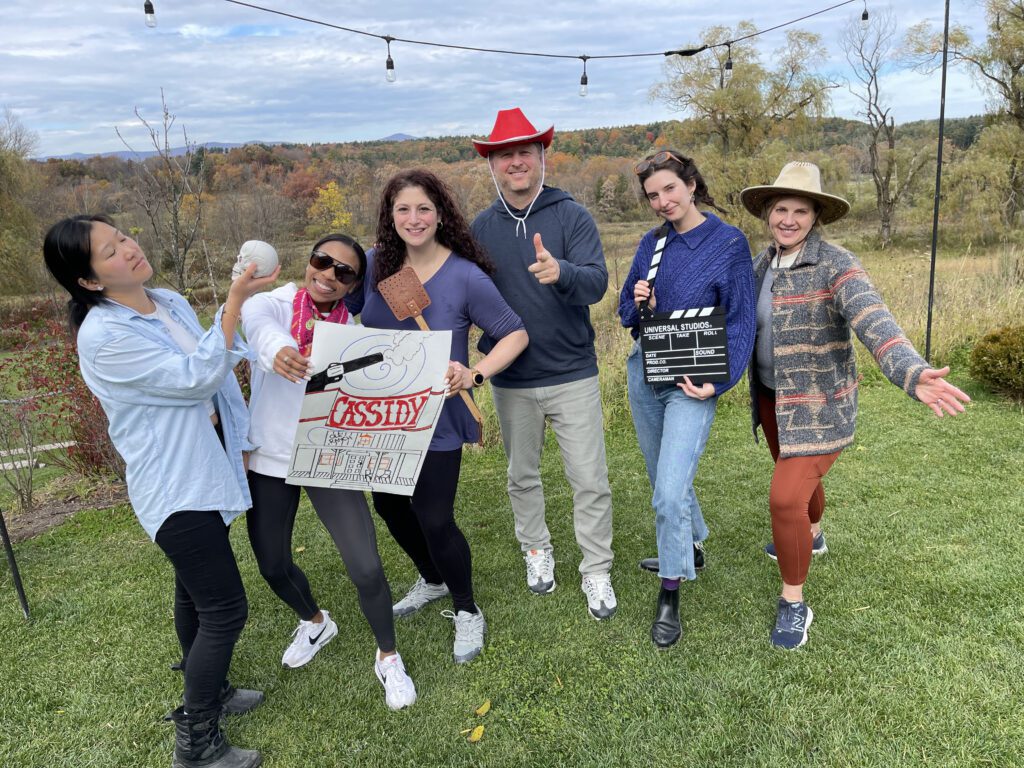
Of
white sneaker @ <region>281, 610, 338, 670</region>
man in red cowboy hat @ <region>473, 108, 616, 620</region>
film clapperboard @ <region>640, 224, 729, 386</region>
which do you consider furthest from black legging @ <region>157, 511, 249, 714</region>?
film clapperboard @ <region>640, 224, 729, 386</region>

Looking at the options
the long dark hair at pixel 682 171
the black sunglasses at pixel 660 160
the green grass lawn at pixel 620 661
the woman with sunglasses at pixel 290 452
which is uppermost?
the black sunglasses at pixel 660 160

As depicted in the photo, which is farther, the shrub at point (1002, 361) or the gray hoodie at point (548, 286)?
the shrub at point (1002, 361)

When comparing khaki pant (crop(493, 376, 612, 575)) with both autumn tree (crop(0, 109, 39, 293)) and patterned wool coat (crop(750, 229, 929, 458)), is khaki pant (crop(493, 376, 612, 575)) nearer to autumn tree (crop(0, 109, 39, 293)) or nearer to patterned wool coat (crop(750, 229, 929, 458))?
patterned wool coat (crop(750, 229, 929, 458))

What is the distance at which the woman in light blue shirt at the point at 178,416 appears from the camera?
2100 mm

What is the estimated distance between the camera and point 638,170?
2.92m

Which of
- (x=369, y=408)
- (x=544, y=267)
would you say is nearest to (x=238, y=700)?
(x=369, y=408)

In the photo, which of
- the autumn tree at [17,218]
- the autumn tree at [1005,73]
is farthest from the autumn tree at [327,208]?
the autumn tree at [1005,73]

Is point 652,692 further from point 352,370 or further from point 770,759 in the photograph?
point 352,370

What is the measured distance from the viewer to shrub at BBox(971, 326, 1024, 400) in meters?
6.25

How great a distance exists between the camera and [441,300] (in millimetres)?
2709

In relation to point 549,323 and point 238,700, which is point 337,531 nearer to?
point 238,700

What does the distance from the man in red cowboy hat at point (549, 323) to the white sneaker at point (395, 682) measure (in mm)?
1018

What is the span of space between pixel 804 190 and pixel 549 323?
1.19m

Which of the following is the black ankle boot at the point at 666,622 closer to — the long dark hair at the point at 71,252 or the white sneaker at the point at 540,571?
the white sneaker at the point at 540,571
